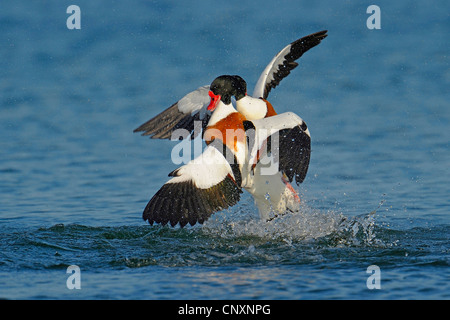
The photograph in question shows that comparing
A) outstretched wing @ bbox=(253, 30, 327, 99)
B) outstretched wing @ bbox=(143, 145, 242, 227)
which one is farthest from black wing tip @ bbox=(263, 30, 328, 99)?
outstretched wing @ bbox=(143, 145, 242, 227)

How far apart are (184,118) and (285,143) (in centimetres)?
184

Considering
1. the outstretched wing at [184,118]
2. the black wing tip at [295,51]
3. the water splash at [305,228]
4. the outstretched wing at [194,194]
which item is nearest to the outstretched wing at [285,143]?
the outstretched wing at [194,194]

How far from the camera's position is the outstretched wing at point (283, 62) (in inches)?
314

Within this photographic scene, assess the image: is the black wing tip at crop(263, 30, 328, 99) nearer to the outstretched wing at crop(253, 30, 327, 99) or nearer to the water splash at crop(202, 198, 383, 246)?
the outstretched wing at crop(253, 30, 327, 99)

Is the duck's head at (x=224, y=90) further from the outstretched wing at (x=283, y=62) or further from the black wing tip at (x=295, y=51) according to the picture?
the black wing tip at (x=295, y=51)

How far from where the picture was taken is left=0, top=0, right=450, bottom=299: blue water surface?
6.04 m

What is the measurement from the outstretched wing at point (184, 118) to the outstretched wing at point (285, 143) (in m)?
1.20

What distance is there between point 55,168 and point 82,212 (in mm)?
1906

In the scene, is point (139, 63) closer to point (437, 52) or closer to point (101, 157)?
point (101, 157)

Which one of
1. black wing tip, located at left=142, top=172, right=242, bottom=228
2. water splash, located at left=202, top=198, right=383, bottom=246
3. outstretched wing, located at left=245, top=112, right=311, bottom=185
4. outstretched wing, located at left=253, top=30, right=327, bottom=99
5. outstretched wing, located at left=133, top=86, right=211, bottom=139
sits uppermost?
outstretched wing, located at left=253, top=30, right=327, bottom=99

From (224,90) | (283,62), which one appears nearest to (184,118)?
(224,90)

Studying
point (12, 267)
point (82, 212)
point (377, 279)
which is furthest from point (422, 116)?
point (12, 267)

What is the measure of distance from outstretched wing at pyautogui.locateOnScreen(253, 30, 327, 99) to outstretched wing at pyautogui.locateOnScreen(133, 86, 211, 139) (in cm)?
57

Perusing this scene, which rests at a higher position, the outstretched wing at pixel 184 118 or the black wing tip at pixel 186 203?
the outstretched wing at pixel 184 118
